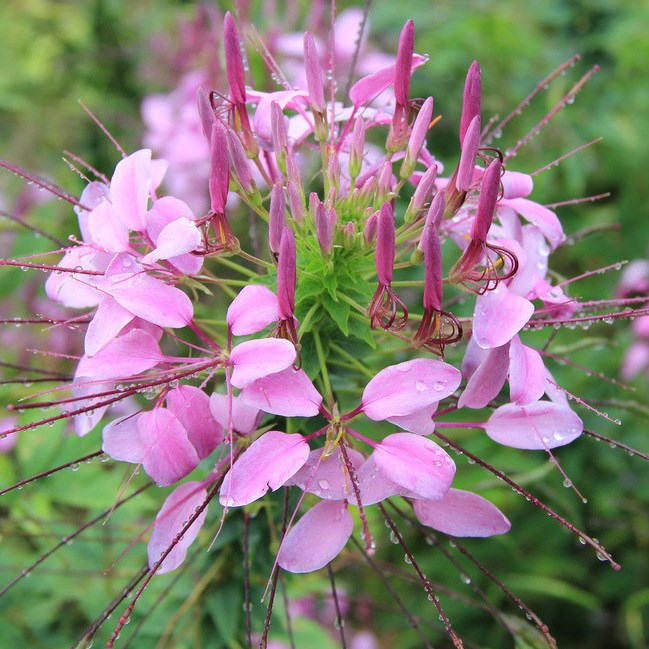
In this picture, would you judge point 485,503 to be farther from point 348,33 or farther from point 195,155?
point 348,33

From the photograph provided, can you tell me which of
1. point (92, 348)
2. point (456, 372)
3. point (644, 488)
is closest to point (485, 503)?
point (456, 372)

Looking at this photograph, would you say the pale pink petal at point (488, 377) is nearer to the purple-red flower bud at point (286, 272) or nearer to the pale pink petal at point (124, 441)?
the purple-red flower bud at point (286, 272)

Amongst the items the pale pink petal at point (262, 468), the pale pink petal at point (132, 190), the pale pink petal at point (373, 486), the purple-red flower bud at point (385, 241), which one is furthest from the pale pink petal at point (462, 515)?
the pale pink petal at point (132, 190)

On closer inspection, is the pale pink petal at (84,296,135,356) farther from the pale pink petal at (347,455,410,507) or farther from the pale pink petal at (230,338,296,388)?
the pale pink petal at (347,455,410,507)

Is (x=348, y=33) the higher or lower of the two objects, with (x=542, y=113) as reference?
higher

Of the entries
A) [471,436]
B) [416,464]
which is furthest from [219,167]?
[471,436]

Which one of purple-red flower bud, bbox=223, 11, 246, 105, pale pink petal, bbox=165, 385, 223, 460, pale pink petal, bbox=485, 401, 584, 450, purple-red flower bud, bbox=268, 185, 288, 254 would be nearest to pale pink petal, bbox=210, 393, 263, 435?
pale pink petal, bbox=165, 385, 223, 460

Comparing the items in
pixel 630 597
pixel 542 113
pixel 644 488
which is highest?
pixel 542 113
